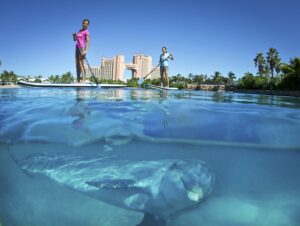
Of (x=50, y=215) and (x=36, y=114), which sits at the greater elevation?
(x=36, y=114)

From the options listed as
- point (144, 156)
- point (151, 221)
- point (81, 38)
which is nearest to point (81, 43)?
point (81, 38)

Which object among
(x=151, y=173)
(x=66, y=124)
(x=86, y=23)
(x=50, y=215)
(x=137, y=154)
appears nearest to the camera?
(x=50, y=215)

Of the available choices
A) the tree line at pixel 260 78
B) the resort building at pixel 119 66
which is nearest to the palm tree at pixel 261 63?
the tree line at pixel 260 78

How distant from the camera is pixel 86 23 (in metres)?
11.6

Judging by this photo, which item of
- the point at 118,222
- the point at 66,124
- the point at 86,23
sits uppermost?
the point at 86,23

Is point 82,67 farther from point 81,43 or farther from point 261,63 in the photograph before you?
point 261,63

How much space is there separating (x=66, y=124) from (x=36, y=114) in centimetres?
89

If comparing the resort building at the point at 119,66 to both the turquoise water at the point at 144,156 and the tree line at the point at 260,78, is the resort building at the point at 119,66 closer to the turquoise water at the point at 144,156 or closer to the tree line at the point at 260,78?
the tree line at the point at 260,78

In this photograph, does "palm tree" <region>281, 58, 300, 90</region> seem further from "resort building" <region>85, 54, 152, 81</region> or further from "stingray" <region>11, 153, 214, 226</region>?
"resort building" <region>85, 54, 152, 81</region>

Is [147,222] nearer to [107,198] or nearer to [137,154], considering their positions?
[107,198]

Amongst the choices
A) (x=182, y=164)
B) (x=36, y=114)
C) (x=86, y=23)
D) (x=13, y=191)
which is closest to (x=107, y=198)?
(x=182, y=164)

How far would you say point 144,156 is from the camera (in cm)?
417

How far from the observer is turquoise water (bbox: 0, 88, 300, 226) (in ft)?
9.86

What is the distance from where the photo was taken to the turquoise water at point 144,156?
9.86 feet
